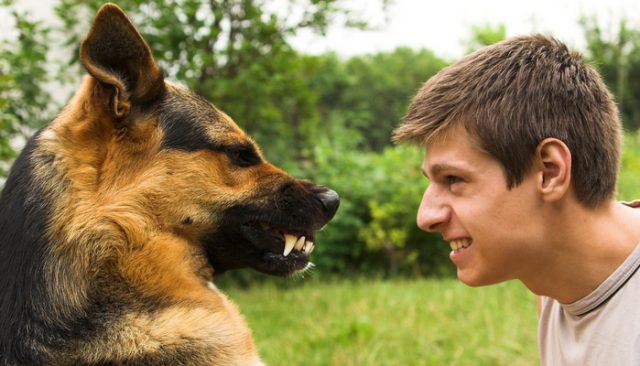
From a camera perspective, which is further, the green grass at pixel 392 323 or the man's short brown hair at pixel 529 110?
the green grass at pixel 392 323

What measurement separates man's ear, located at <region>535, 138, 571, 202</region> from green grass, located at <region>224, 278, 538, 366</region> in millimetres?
2724

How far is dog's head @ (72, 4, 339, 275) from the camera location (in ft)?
7.93

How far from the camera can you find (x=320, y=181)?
8250mm

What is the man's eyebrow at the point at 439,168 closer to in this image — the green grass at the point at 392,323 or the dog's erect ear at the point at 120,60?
the dog's erect ear at the point at 120,60

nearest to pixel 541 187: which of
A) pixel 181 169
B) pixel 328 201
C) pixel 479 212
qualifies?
pixel 479 212

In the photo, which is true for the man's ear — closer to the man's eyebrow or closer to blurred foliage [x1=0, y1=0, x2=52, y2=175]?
the man's eyebrow

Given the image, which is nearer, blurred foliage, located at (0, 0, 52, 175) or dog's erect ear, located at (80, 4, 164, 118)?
dog's erect ear, located at (80, 4, 164, 118)

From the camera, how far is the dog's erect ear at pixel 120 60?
7.52ft

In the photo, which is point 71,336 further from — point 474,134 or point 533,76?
point 533,76

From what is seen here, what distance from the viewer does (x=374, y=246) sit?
28.2 feet

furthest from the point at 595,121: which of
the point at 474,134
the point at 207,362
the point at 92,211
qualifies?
the point at 92,211

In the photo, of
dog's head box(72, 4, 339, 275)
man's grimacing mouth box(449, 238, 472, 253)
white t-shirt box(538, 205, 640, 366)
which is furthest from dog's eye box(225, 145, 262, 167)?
white t-shirt box(538, 205, 640, 366)

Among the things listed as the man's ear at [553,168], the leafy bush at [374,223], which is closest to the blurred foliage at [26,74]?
the leafy bush at [374,223]

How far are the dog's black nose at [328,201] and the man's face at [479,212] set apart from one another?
0.70 metres
